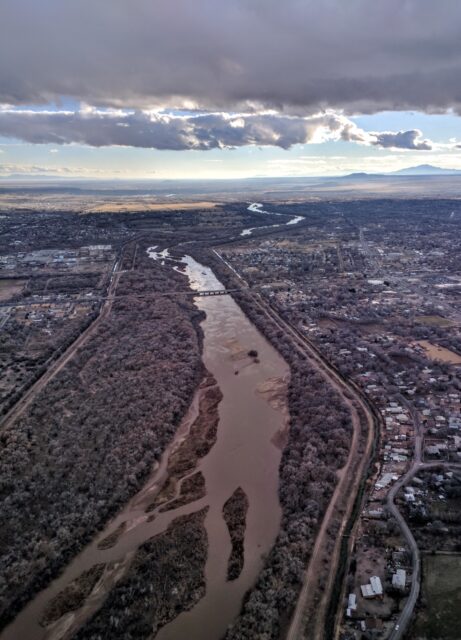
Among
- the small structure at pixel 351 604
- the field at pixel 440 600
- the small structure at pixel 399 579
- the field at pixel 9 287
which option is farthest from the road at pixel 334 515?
the field at pixel 9 287

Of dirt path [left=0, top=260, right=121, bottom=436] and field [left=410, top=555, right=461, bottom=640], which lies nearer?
field [left=410, top=555, right=461, bottom=640]

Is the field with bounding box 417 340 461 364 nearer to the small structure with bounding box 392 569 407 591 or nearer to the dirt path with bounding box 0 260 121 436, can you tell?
the small structure with bounding box 392 569 407 591

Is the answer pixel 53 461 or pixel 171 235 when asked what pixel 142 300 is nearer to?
pixel 53 461

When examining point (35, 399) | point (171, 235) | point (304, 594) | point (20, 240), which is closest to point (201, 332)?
point (35, 399)

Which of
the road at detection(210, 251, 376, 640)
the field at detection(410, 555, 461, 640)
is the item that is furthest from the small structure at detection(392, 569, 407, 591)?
the road at detection(210, 251, 376, 640)

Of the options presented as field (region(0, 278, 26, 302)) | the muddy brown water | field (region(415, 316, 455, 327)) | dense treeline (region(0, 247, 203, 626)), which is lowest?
the muddy brown water

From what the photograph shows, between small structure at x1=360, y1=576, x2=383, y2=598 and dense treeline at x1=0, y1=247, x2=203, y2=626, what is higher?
dense treeline at x1=0, y1=247, x2=203, y2=626

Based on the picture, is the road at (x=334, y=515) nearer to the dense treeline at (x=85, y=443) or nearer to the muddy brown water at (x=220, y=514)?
the muddy brown water at (x=220, y=514)
